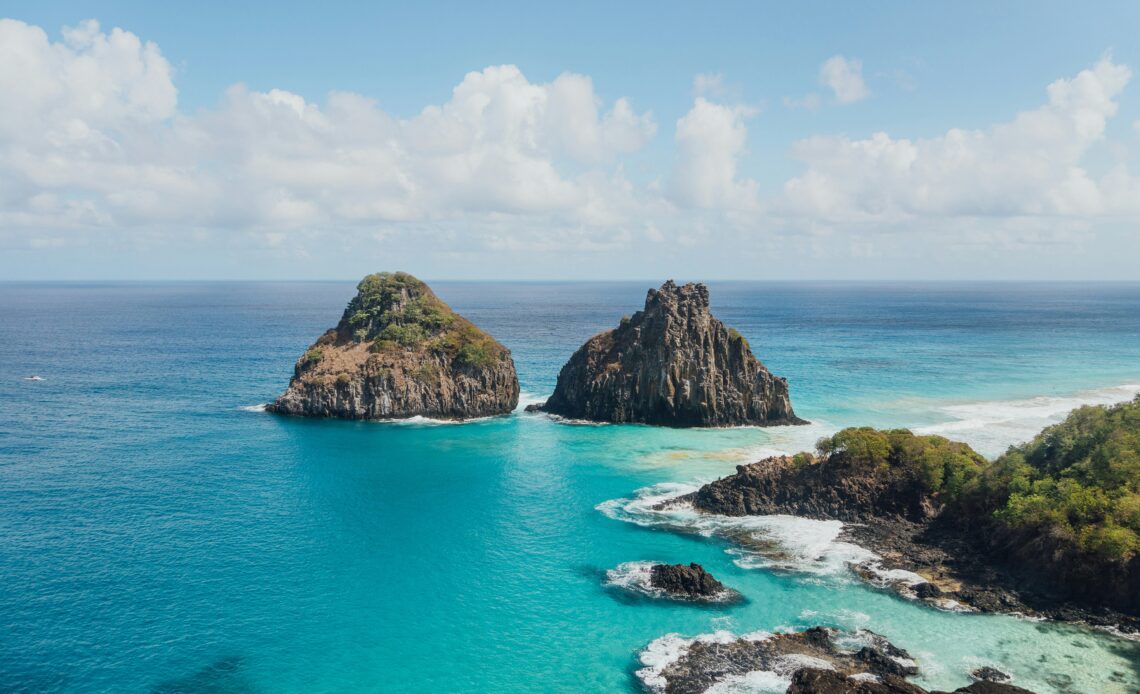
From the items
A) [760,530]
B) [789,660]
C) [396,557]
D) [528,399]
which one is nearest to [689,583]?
[789,660]

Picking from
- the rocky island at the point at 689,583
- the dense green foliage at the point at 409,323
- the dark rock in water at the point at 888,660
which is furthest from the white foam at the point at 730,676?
the dense green foliage at the point at 409,323

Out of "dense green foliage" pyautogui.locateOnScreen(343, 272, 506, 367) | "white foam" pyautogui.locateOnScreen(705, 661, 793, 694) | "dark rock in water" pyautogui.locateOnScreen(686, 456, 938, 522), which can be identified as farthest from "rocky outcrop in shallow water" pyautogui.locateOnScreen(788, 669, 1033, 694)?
"dense green foliage" pyautogui.locateOnScreen(343, 272, 506, 367)

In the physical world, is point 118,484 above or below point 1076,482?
below

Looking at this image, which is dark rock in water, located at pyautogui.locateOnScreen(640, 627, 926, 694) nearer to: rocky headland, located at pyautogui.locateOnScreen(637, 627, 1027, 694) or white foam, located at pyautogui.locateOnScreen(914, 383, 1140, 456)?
rocky headland, located at pyautogui.locateOnScreen(637, 627, 1027, 694)

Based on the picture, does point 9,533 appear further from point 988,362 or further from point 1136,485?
point 988,362

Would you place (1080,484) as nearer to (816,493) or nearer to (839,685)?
(816,493)

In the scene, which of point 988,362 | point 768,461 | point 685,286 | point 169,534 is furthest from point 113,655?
point 988,362
